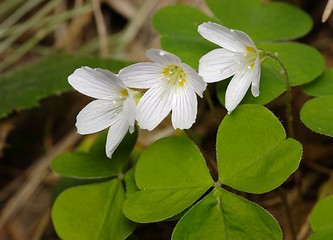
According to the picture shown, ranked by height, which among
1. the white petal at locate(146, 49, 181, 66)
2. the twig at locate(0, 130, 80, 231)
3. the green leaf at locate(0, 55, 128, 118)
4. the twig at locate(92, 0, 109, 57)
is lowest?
the twig at locate(0, 130, 80, 231)

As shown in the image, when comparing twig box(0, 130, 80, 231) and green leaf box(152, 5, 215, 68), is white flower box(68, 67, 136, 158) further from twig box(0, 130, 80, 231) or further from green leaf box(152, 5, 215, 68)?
twig box(0, 130, 80, 231)

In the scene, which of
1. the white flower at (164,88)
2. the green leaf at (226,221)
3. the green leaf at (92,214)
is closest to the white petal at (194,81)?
the white flower at (164,88)

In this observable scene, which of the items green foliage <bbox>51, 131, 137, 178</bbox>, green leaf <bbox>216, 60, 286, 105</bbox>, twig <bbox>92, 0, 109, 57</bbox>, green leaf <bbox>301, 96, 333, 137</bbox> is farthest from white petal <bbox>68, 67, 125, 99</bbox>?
twig <bbox>92, 0, 109, 57</bbox>

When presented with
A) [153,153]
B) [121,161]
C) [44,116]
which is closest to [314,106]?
[153,153]

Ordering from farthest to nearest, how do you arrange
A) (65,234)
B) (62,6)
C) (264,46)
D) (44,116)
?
(62,6) < (44,116) < (264,46) < (65,234)

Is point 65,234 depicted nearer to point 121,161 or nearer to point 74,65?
point 121,161

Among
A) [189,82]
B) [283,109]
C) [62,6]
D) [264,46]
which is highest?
[189,82]
